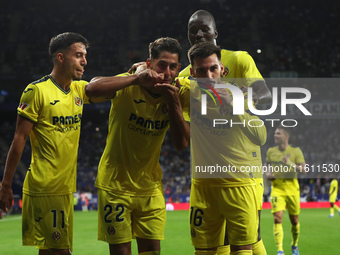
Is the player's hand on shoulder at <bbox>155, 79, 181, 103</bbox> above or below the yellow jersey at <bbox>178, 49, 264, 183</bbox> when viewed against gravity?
below

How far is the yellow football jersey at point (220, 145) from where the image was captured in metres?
3.23

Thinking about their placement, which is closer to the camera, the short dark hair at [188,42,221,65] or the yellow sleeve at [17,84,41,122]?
the short dark hair at [188,42,221,65]

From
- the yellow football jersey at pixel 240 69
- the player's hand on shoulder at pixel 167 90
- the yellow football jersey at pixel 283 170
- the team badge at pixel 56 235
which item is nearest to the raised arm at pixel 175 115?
the player's hand on shoulder at pixel 167 90

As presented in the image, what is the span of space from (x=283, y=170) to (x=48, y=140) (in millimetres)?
5651

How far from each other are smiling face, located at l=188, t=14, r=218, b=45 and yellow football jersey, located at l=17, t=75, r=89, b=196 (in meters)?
1.43

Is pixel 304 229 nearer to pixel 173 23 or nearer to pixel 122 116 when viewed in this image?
pixel 122 116

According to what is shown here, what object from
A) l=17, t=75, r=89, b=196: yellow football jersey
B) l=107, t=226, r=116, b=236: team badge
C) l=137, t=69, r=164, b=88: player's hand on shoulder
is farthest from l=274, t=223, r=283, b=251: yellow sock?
l=137, t=69, r=164, b=88: player's hand on shoulder

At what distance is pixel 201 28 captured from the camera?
3.95 metres

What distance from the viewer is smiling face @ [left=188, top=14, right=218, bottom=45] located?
394cm

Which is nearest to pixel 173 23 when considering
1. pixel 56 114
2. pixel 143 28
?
pixel 143 28

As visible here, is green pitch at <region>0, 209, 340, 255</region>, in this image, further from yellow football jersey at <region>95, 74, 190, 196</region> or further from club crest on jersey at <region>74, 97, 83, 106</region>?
yellow football jersey at <region>95, 74, 190, 196</region>

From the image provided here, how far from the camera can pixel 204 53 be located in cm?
313

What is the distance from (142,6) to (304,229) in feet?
72.3

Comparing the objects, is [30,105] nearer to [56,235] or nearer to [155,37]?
[56,235]
